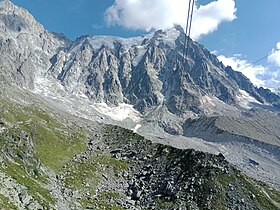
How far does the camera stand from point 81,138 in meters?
179

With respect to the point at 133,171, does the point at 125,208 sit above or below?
below

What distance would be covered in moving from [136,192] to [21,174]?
3697 centimetres

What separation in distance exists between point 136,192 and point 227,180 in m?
25.9

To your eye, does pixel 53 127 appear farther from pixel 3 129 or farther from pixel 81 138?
pixel 3 129

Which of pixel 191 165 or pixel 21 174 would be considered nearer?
pixel 21 174

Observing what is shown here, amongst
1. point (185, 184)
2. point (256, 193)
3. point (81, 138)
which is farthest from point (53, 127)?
point (256, 193)

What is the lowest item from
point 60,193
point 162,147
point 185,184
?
point 60,193

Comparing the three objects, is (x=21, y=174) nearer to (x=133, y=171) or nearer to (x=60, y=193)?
(x=60, y=193)

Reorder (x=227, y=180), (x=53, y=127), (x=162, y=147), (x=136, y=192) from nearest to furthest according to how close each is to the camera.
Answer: (x=227, y=180) < (x=136, y=192) < (x=162, y=147) < (x=53, y=127)

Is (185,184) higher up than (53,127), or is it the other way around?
(53,127)

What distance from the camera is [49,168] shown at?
120 m

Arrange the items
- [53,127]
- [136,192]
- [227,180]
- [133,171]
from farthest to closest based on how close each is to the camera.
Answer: [53,127]
[133,171]
[136,192]
[227,180]

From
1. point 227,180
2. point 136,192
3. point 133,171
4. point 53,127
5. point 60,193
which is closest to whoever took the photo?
point 60,193

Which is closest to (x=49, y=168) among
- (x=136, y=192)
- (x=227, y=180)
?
(x=136, y=192)
